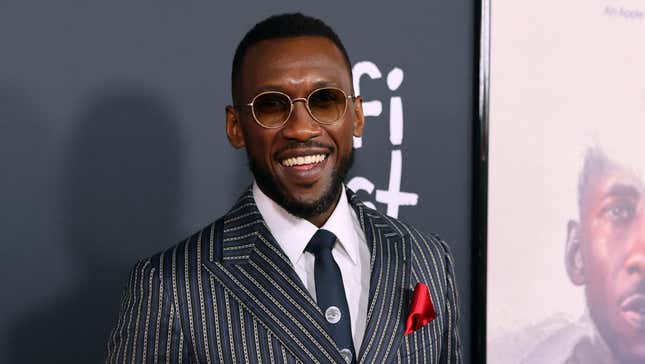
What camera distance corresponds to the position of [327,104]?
85cm

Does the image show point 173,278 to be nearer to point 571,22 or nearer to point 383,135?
point 383,135

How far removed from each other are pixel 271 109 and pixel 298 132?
40 mm

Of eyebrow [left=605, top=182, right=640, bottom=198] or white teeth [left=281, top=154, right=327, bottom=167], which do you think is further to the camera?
eyebrow [left=605, top=182, right=640, bottom=198]

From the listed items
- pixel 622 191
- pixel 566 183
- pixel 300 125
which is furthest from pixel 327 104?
pixel 622 191

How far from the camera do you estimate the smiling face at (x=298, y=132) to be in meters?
0.83

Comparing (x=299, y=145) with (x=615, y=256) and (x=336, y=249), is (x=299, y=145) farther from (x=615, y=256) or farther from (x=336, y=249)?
(x=615, y=256)

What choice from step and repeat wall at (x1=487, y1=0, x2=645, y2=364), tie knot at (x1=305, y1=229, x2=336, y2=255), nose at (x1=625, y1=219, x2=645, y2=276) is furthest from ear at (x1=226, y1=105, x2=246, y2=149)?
nose at (x1=625, y1=219, x2=645, y2=276)

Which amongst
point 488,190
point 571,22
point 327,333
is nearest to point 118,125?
point 327,333

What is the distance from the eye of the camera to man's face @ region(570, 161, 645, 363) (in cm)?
140

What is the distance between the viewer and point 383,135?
1.30 metres

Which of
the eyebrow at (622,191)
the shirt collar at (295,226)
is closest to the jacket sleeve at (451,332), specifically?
the shirt collar at (295,226)

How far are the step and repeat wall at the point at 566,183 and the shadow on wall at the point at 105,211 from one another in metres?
0.53

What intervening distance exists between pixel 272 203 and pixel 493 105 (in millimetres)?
564

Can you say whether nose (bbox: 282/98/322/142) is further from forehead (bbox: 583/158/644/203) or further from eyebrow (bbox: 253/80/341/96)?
forehead (bbox: 583/158/644/203)
